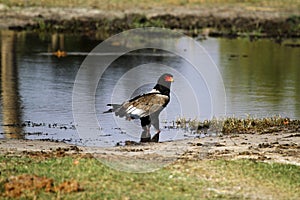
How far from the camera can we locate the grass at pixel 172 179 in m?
10.1

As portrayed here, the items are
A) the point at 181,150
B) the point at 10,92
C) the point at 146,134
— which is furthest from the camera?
the point at 10,92

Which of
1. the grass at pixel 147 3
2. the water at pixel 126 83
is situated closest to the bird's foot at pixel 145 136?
the water at pixel 126 83

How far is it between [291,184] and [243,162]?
1230 millimetres

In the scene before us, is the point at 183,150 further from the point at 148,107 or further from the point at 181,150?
the point at 148,107

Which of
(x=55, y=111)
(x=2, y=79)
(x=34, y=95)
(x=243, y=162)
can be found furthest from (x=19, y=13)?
(x=243, y=162)

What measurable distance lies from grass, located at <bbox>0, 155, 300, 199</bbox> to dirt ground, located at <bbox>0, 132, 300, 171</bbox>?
0.49 meters

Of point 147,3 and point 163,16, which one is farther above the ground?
point 147,3

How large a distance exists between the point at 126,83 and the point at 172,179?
14777 mm

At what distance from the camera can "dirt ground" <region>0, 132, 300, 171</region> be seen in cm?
1215

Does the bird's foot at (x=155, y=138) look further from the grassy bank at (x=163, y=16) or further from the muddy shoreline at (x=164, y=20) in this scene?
the grassy bank at (x=163, y=16)

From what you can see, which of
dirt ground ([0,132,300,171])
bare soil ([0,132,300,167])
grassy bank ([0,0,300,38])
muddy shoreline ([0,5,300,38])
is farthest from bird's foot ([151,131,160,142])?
grassy bank ([0,0,300,38])

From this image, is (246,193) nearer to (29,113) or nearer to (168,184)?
(168,184)

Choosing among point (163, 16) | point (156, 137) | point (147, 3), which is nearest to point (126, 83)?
point (156, 137)

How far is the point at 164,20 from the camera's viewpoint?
156 feet
